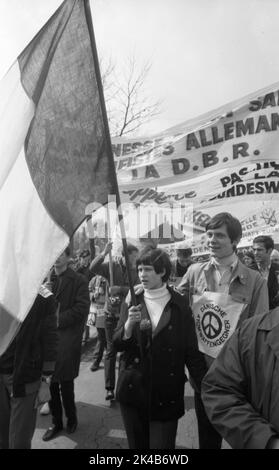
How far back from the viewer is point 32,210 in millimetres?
2207

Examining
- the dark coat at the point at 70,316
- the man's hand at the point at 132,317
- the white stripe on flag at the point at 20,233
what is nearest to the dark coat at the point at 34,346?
the white stripe on flag at the point at 20,233

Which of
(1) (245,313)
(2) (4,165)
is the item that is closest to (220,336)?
(1) (245,313)

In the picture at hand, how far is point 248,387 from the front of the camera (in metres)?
1.58

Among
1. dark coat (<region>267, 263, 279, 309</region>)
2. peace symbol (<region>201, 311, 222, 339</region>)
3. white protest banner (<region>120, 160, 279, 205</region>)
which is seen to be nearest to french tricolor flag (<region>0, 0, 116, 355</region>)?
peace symbol (<region>201, 311, 222, 339</region>)

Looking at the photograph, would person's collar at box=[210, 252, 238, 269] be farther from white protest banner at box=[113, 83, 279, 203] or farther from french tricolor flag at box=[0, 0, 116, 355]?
french tricolor flag at box=[0, 0, 116, 355]

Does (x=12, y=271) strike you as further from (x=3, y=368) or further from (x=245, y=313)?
(x=245, y=313)

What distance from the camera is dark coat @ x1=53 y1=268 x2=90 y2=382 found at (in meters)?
3.87

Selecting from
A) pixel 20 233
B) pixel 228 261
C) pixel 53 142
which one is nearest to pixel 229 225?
pixel 228 261

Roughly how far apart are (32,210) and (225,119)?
2020 mm

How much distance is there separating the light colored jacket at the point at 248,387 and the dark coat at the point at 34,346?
1.51 meters

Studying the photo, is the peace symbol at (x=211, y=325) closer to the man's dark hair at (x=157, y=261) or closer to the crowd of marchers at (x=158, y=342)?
the crowd of marchers at (x=158, y=342)

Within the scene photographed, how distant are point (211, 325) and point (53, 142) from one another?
1.64m

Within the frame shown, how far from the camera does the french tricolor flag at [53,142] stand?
2191 mm

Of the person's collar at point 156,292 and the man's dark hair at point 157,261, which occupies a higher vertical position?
the man's dark hair at point 157,261
